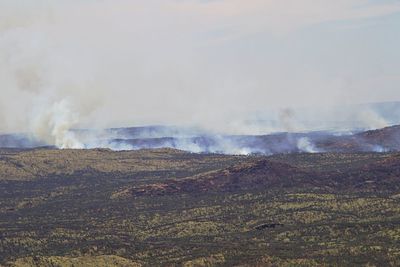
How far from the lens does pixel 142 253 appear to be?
155875mm

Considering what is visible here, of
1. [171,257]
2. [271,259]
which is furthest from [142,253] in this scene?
[271,259]

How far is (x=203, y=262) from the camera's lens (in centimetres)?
14200

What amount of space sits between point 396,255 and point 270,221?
173ft

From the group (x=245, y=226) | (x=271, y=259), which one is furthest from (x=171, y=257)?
(x=245, y=226)

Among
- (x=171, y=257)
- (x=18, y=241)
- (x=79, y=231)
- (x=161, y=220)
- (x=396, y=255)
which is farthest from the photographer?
(x=161, y=220)

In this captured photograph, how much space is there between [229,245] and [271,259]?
71.3 feet

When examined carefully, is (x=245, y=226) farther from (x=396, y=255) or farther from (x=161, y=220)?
(x=396, y=255)

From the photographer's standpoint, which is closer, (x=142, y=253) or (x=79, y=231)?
(x=142, y=253)

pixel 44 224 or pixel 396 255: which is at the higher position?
pixel 44 224

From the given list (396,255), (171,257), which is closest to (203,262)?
(171,257)

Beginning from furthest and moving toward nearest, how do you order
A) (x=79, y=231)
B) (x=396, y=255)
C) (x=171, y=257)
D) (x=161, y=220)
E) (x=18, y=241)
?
1. (x=161, y=220)
2. (x=79, y=231)
3. (x=18, y=241)
4. (x=171, y=257)
5. (x=396, y=255)

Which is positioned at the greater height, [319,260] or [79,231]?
[79,231]

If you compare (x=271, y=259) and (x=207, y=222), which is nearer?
(x=271, y=259)

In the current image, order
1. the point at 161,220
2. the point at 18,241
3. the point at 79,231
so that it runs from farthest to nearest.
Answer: the point at 161,220, the point at 79,231, the point at 18,241
